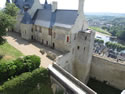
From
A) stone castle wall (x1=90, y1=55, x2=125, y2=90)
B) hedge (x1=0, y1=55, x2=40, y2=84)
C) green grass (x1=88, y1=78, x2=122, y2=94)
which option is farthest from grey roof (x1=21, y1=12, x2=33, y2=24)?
green grass (x1=88, y1=78, x2=122, y2=94)

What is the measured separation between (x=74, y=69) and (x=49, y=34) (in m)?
11.0

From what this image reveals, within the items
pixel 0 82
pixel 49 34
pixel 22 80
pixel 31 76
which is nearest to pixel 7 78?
pixel 0 82

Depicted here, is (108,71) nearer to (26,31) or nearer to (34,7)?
(26,31)

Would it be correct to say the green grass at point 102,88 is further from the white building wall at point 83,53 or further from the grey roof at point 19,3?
the grey roof at point 19,3

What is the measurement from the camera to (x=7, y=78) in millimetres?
12922

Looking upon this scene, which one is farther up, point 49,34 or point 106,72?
point 49,34

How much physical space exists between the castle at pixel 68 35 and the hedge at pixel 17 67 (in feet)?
16.9

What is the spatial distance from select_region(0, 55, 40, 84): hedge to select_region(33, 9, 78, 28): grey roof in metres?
11.3

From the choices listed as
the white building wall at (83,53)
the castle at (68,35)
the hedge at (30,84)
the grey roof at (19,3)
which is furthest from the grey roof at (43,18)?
the hedge at (30,84)

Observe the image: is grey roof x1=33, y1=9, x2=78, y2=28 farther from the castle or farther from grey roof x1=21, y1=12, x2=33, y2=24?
grey roof x1=21, y1=12, x2=33, y2=24

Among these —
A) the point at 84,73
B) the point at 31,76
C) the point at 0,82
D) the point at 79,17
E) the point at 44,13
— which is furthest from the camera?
the point at 44,13

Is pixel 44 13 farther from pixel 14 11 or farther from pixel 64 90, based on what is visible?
pixel 64 90

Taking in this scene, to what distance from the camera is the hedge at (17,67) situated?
12.6 metres

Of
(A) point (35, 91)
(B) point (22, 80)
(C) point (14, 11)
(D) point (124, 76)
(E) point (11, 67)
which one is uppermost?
(C) point (14, 11)
